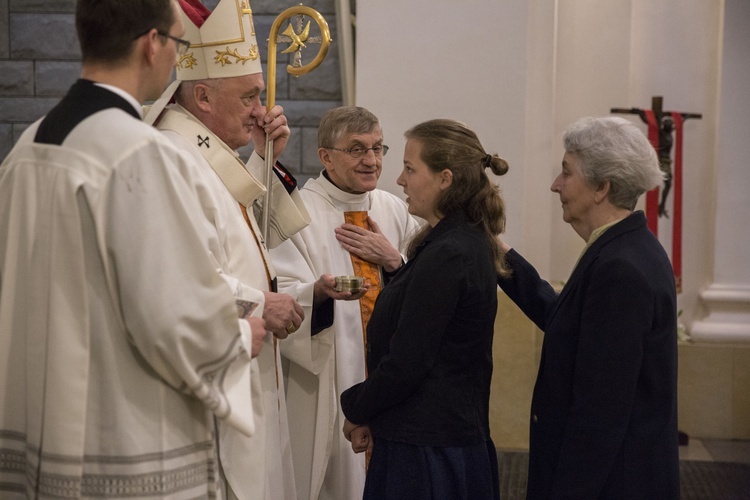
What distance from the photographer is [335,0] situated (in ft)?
18.6

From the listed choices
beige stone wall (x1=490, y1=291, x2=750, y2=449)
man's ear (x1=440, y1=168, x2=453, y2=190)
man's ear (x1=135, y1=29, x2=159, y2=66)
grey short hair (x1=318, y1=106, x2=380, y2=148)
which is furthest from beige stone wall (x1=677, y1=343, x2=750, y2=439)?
man's ear (x1=135, y1=29, x2=159, y2=66)

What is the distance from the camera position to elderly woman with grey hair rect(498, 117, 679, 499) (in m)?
2.30

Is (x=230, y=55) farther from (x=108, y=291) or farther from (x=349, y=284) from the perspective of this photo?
(x=108, y=291)

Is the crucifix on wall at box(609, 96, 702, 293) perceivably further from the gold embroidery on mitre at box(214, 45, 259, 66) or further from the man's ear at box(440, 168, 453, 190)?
the gold embroidery on mitre at box(214, 45, 259, 66)

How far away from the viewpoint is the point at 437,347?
252 cm

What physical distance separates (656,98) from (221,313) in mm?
4442

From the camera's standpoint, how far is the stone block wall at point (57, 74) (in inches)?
236

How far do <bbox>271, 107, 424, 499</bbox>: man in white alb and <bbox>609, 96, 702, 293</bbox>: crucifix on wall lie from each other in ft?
7.87

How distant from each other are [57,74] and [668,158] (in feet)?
12.6

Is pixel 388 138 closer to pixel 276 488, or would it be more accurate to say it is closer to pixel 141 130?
pixel 276 488

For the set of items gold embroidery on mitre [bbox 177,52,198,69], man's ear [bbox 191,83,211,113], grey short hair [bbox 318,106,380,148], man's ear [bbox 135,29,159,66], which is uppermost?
gold embroidery on mitre [bbox 177,52,198,69]

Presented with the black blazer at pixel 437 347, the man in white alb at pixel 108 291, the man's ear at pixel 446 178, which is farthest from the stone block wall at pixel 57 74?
the man in white alb at pixel 108 291

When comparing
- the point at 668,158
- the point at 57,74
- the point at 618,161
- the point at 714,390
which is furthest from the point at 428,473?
the point at 57,74

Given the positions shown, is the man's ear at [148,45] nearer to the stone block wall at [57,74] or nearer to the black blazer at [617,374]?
the black blazer at [617,374]
